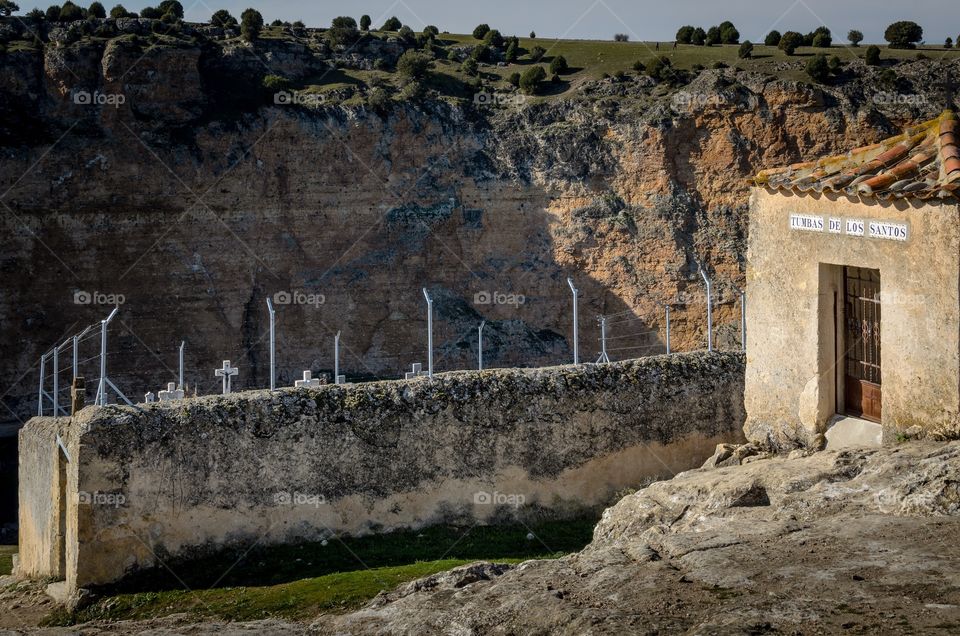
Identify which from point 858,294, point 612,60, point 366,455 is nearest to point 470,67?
point 612,60

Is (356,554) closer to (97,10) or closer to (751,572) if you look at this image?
(751,572)

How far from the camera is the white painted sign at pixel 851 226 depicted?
50.3 feet

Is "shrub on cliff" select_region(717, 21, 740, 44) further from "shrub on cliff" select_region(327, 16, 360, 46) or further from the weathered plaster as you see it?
the weathered plaster

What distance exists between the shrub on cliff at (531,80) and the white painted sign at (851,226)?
40.3 metres

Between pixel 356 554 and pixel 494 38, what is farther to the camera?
pixel 494 38

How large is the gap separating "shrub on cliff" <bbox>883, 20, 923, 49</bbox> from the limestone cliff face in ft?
21.9

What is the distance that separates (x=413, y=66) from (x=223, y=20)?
996 centimetres

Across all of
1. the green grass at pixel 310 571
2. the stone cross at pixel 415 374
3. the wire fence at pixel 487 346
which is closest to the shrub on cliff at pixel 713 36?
the wire fence at pixel 487 346

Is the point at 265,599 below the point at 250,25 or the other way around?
below

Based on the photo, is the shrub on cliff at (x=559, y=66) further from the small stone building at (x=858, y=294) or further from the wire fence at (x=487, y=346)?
the small stone building at (x=858, y=294)

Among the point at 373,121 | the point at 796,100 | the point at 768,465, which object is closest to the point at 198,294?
the point at 373,121

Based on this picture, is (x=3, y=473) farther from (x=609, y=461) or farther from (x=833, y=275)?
(x=833, y=275)

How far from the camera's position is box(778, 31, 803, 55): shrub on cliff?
59438 mm

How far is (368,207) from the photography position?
173ft
